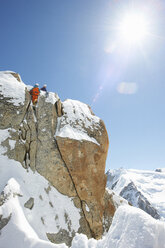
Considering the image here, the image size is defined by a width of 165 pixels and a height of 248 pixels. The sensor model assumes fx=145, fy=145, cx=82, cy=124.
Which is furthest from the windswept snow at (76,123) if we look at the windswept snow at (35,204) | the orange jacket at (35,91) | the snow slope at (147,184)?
the snow slope at (147,184)

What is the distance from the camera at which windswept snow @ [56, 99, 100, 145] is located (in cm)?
1528

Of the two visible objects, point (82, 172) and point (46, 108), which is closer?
point (82, 172)

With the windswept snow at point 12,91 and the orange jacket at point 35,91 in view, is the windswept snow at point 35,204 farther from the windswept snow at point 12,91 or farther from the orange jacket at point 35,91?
the orange jacket at point 35,91

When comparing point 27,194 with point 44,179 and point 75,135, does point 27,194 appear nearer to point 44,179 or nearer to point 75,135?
point 44,179

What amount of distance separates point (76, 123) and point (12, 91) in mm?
7377

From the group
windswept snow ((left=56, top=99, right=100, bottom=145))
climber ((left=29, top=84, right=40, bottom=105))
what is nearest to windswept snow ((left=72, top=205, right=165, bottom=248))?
windswept snow ((left=56, top=99, right=100, bottom=145))

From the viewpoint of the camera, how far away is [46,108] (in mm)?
15914

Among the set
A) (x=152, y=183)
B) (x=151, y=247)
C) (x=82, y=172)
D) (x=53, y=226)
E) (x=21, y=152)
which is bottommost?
(x=152, y=183)

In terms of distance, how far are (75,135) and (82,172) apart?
3.82 metres

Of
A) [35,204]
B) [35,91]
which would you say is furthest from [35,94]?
[35,204]

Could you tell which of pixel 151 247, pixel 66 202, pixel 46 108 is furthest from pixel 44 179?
pixel 151 247

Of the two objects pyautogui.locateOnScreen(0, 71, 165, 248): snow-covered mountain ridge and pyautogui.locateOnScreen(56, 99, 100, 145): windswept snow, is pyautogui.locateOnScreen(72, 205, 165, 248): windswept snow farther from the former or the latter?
pyautogui.locateOnScreen(56, 99, 100, 145): windswept snow

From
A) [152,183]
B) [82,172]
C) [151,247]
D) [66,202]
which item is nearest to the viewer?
[151,247]

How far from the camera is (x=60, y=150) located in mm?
14266
